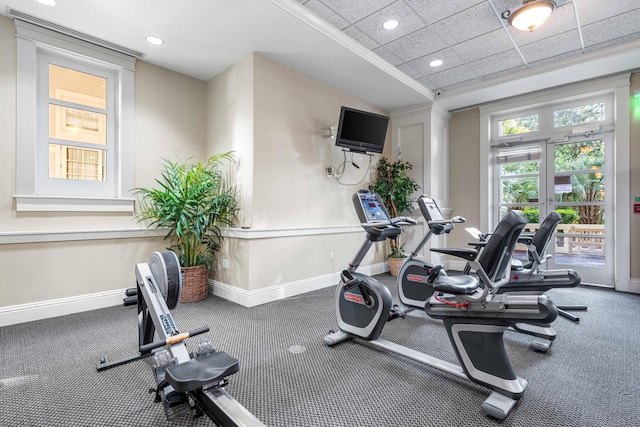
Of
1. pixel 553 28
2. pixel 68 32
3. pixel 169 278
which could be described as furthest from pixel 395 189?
pixel 68 32

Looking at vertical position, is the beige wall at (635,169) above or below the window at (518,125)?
below

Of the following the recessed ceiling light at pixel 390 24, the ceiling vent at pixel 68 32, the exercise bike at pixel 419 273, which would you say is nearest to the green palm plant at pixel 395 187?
the exercise bike at pixel 419 273

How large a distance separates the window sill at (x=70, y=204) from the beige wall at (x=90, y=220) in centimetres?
6

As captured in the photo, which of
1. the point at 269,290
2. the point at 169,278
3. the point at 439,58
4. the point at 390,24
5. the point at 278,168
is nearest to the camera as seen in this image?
the point at 169,278

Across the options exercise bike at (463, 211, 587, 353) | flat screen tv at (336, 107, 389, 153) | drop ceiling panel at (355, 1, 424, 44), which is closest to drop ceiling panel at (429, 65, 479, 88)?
flat screen tv at (336, 107, 389, 153)

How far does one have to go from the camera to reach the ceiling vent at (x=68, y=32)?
2.86 meters

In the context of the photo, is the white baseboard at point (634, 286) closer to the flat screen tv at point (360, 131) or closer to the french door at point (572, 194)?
the french door at point (572, 194)

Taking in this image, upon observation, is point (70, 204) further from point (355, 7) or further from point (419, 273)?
point (419, 273)

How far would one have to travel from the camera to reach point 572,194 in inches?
183

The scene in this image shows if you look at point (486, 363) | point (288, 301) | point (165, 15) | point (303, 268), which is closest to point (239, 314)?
point (288, 301)

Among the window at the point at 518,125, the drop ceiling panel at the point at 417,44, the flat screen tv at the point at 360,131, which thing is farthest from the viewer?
the window at the point at 518,125

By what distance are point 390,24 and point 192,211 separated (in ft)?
9.54

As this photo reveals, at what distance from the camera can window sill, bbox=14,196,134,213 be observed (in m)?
2.96

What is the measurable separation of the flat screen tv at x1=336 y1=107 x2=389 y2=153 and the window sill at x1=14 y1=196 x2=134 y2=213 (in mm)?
2687
